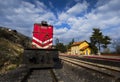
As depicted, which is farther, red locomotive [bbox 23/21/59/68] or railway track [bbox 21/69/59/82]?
red locomotive [bbox 23/21/59/68]

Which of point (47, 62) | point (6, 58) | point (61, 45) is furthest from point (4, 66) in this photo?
point (61, 45)

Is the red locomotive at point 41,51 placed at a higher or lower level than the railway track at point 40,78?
higher

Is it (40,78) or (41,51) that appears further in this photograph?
(41,51)

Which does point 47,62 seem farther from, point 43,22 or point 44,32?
point 43,22

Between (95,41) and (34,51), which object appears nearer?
(34,51)

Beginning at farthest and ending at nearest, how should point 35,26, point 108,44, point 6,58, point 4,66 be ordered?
point 108,44 → point 6,58 → point 4,66 → point 35,26

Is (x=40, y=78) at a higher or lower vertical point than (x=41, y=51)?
lower

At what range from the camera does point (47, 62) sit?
852 centimetres

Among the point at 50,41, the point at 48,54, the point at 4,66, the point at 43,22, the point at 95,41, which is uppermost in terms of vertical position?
the point at 95,41

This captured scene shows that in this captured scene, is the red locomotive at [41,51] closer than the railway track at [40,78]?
No

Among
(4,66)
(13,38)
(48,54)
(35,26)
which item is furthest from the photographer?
(13,38)

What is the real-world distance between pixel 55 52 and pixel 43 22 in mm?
2636

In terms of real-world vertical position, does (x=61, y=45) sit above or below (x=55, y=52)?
above

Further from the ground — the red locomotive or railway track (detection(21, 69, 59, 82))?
the red locomotive
